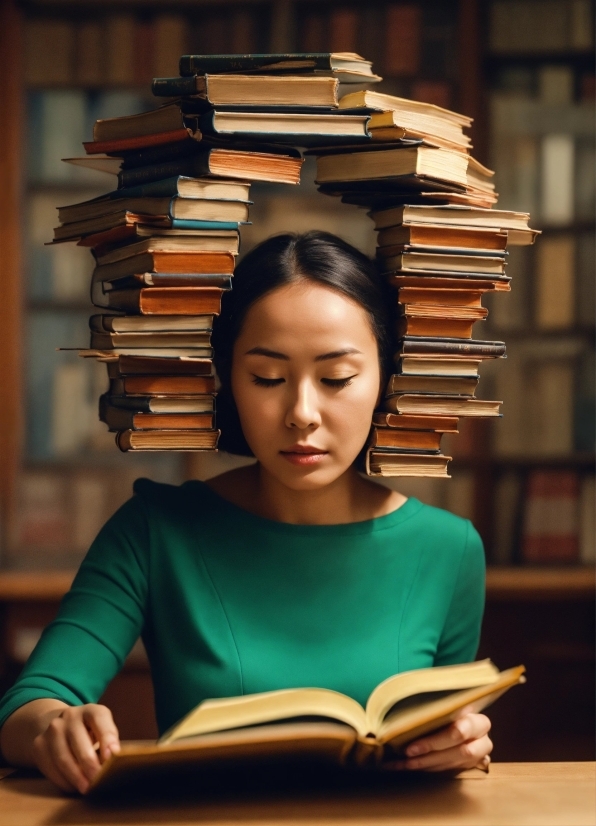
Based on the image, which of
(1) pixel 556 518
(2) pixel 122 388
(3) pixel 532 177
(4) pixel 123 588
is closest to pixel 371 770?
(4) pixel 123 588

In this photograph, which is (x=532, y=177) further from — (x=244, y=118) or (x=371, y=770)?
(x=371, y=770)

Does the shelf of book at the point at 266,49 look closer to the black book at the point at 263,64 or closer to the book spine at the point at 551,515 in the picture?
the book spine at the point at 551,515

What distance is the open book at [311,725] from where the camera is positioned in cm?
90

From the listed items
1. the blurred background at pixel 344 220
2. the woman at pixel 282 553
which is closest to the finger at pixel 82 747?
the woman at pixel 282 553

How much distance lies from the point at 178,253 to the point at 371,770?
668 mm

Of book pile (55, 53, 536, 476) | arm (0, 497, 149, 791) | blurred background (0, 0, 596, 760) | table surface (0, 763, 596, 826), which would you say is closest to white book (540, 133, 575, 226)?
blurred background (0, 0, 596, 760)

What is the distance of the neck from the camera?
142 cm

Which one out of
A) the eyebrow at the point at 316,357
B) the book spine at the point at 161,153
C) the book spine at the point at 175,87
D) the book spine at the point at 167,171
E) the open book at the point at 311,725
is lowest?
the open book at the point at 311,725

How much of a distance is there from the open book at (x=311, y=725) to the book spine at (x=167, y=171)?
2.20 ft

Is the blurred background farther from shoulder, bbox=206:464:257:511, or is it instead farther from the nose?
the nose

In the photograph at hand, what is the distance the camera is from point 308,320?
1.27 metres

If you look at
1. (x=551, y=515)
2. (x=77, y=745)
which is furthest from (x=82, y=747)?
(x=551, y=515)

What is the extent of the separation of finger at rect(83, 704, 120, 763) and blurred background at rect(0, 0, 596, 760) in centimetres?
243

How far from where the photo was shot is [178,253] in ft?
4.21
